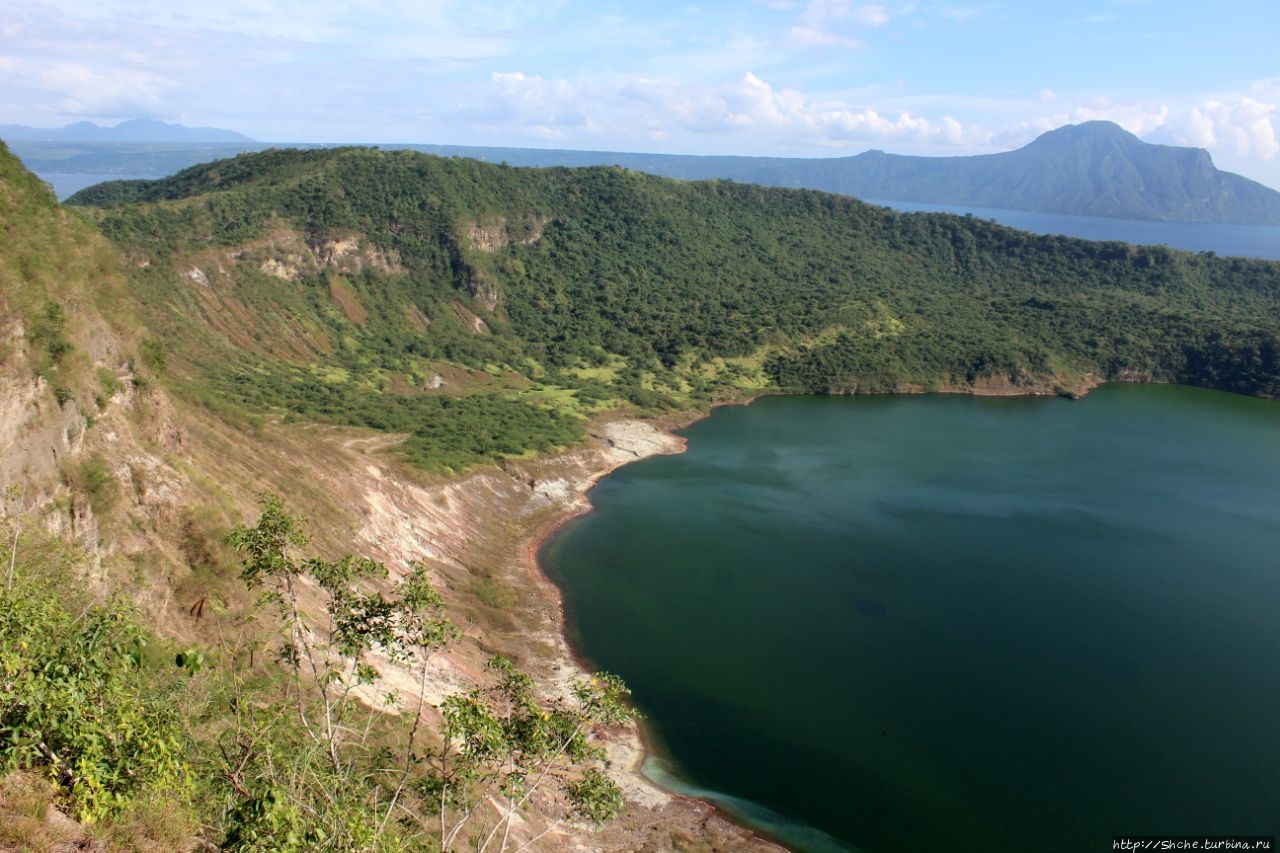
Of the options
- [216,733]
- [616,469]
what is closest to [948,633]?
[616,469]

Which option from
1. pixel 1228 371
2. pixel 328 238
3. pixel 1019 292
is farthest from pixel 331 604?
pixel 1019 292

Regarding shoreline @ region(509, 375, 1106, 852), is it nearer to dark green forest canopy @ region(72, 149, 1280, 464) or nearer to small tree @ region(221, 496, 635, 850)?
dark green forest canopy @ region(72, 149, 1280, 464)

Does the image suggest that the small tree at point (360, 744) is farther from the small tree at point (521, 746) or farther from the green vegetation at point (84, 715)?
the green vegetation at point (84, 715)

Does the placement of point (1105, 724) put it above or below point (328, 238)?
below

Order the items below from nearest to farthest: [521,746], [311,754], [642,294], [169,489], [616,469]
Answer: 1. [311,754]
2. [521,746]
3. [169,489]
4. [616,469]
5. [642,294]

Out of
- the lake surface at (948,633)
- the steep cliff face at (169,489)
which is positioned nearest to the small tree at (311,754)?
the steep cliff face at (169,489)

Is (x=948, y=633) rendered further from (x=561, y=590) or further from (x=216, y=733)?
(x=216, y=733)

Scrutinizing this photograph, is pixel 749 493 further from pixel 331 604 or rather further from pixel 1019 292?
pixel 1019 292
